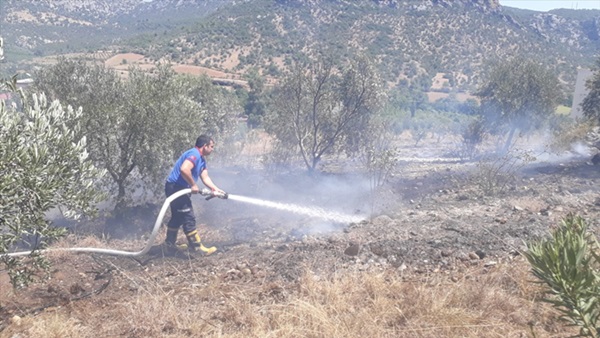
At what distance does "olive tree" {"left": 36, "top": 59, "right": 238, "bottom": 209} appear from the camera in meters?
8.89

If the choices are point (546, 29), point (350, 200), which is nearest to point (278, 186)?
point (350, 200)

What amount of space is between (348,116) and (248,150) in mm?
7670

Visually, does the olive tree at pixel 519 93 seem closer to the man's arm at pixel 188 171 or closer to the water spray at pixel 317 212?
the water spray at pixel 317 212

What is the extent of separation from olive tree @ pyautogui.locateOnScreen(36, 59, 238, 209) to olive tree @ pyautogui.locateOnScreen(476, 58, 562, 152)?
59.0 ft

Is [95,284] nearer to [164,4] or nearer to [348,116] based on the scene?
[348,116]

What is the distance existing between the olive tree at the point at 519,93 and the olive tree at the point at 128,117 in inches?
708

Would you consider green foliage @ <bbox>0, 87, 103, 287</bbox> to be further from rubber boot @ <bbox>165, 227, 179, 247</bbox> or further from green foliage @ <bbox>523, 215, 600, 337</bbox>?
green foliage @ <bbox>523, 215, 600, 337</bbox>

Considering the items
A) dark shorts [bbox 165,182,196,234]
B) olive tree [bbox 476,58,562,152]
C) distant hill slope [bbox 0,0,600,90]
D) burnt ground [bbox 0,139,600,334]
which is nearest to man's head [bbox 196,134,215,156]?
Result: dark shorts [bbox 165,182,196,234]

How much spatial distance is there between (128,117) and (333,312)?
647 cm

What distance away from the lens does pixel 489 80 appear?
950 inches

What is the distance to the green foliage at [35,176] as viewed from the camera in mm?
3258

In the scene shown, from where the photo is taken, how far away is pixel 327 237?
7.17 metres

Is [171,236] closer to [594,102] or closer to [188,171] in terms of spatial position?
[188,171]

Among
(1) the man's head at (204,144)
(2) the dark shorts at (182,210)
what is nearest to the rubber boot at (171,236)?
(2) the dark shorts at (182,210)
